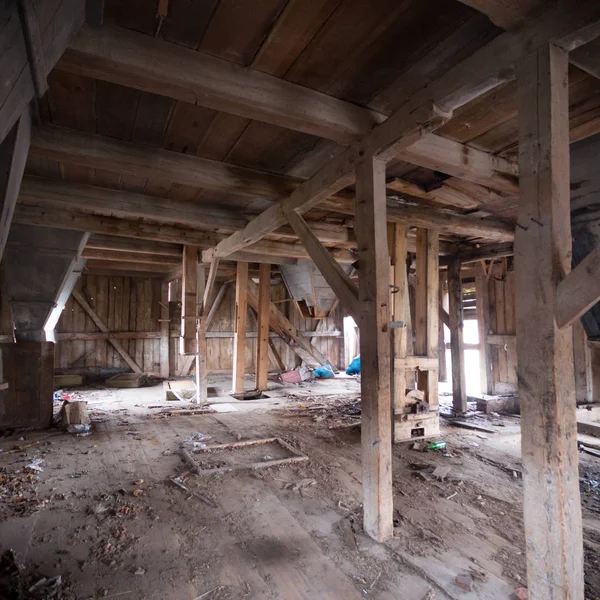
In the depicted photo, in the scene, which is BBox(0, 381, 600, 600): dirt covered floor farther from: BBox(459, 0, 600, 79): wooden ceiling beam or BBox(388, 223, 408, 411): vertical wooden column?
BBox(459, 0, 600, 79): wooden ceiling beam

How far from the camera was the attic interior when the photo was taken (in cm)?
142

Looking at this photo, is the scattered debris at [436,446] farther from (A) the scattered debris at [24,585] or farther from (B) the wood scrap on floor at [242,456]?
(A) the scattered debris at [24,585]

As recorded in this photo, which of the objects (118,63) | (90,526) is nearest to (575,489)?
(118,63)

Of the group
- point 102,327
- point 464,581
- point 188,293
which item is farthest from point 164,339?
point 464,581

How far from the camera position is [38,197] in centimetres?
336

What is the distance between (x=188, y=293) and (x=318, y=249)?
3.73 meters

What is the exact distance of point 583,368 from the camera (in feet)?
18.7

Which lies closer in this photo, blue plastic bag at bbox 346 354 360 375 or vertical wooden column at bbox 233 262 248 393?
vertical wooden column at bbox 233 262 248 393

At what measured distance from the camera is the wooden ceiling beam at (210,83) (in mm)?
1636

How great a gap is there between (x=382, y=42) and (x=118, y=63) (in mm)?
1152

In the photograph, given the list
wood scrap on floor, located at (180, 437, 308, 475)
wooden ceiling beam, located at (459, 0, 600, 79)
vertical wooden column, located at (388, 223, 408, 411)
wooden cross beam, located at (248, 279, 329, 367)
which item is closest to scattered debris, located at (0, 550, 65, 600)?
wood scrap on floor, located at (180, 437, 308, 475)

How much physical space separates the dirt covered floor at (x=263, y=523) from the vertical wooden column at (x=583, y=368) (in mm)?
2129

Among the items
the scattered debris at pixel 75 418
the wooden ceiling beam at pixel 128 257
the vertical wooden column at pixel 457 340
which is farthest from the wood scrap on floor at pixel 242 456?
the wooden ceiling beam at pixel 128 257

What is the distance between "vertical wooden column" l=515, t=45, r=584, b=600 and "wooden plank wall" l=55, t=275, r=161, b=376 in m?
9.91
